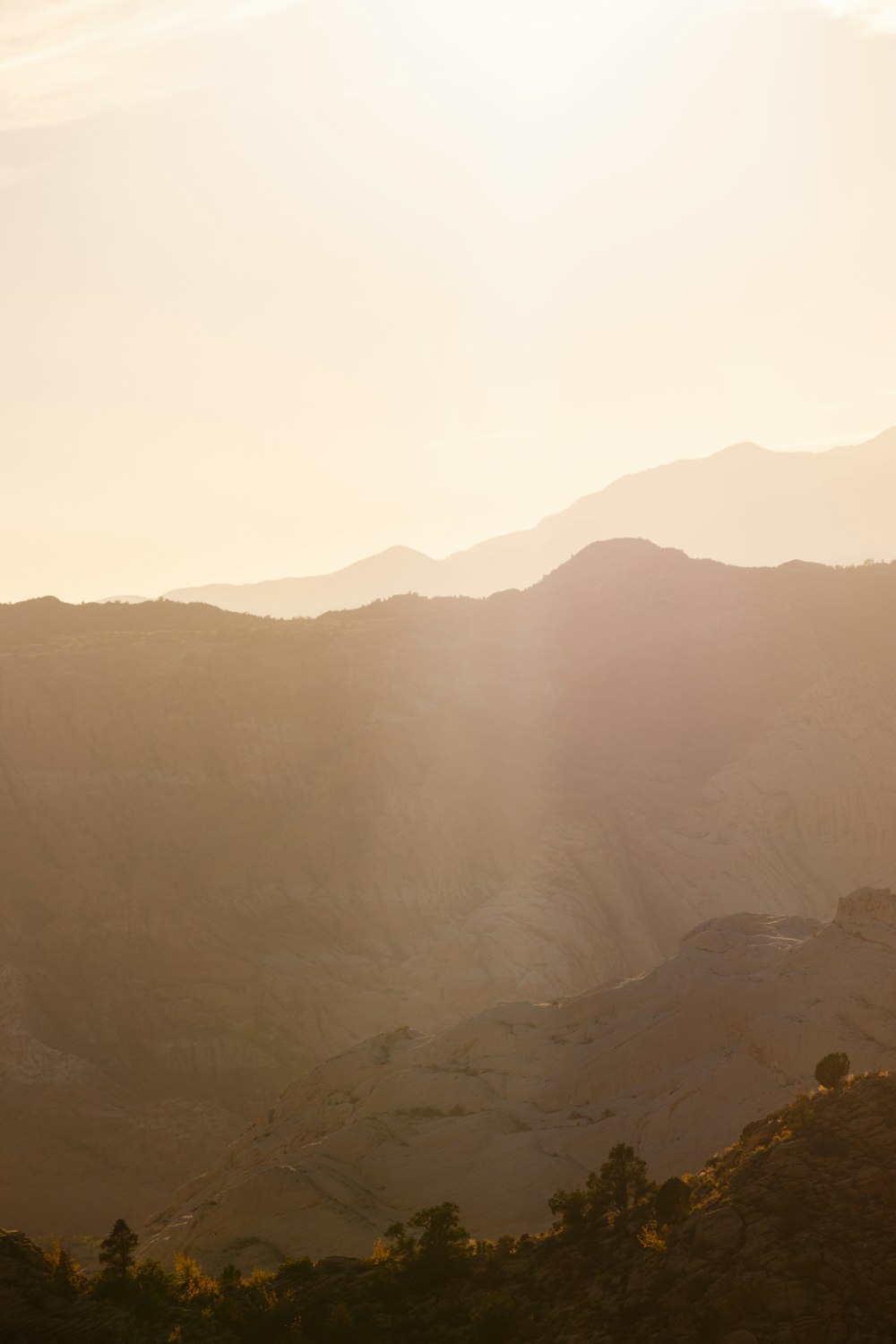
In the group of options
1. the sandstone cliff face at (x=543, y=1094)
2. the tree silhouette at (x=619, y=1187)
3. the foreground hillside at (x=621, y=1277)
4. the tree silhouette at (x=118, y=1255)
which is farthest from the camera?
the sandstone cliff face at (x=543, y=1094)

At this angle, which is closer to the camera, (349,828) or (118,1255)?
(118,1255)

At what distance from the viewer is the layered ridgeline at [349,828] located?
4450 cm

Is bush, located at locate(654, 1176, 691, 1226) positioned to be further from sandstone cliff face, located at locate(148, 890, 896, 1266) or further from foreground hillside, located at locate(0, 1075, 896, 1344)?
sandstone cliff face, located at locate(148, 890, 896, 1266)

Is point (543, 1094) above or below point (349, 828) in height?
below

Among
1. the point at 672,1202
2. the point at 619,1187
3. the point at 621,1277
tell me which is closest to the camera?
the point at 621,1277

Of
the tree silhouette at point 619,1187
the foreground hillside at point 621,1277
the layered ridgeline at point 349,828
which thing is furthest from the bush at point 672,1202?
the layered ridgeline at point 349,828

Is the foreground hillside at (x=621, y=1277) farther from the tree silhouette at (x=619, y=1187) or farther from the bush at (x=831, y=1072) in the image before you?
the bush at (x=831, y=1072)

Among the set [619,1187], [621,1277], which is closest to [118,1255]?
[619,1187]

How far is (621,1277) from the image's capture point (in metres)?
17.8

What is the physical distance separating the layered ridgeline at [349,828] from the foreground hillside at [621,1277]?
18.4 metres

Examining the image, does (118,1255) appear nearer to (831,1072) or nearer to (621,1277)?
(621,1277)

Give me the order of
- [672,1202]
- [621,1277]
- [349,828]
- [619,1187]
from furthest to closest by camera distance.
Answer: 1. [349,828]
2. [619,1187]
3. [672,1202]
4. [621,1277]

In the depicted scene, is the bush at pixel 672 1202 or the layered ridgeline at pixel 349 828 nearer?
the bush at pixel 672 1202

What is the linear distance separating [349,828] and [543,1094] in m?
24.7
